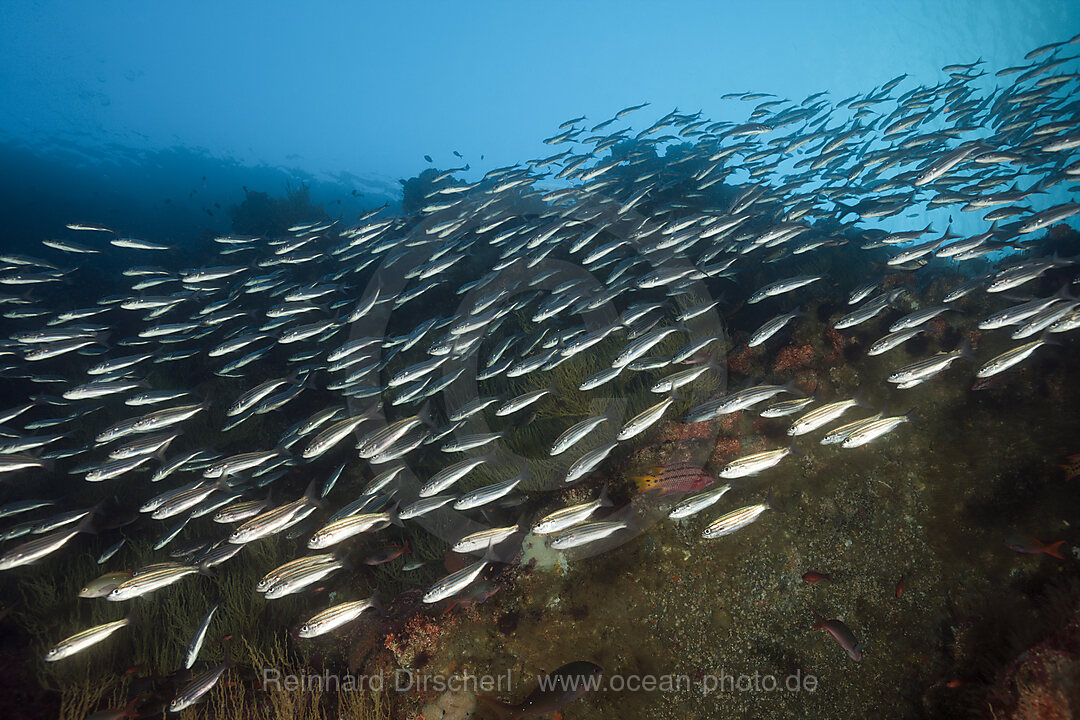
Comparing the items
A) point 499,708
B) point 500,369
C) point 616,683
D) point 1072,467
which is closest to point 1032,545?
point 1072,467

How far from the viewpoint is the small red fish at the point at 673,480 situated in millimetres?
4473

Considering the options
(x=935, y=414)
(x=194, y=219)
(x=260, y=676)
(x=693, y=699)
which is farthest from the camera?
(x=194, y=219)

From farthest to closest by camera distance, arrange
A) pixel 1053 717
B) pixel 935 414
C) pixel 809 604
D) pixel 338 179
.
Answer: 1. pixel 338 179
2. pixel 935 414
3. pixel 809 604
4. pixel 1053 717

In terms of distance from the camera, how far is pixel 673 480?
4.50m

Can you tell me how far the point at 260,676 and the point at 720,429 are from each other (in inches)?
237

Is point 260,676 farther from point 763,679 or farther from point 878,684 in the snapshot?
point 878,684

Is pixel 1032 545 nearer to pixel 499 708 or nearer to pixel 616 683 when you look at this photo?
pixel 616 683

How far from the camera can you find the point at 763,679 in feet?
13.2

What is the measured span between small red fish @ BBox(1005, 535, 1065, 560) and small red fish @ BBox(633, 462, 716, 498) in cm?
258

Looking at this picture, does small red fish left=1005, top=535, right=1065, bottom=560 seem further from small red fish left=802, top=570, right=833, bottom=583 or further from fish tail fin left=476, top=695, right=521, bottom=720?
fish tail fin left=476, top=695, right=521, bottom=720

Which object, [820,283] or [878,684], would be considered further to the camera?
[820,283]

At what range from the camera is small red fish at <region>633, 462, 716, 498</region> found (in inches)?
176

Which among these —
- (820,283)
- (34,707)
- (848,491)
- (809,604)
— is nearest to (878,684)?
(809,604)

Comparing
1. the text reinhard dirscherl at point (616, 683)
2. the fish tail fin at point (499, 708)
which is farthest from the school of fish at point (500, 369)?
the fish tail fin at point (499, 708)
